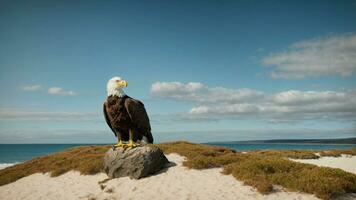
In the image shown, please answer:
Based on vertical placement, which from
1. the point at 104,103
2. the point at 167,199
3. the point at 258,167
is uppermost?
the point at 104,103

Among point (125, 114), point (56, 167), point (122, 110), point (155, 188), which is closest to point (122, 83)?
point (122, 110)

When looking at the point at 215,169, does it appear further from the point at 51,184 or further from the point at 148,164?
the point at 51,184

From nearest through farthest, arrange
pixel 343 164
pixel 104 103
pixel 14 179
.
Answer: pixel 104 103 → pixel 14 179 → pixel 343 164

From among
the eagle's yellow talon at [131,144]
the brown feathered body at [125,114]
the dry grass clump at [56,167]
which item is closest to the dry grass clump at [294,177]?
the eagle's yellow talon at [131,144]

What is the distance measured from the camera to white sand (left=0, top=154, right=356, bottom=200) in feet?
40.0

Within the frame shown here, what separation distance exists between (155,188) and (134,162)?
6.24 feet

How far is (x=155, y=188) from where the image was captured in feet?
43.8

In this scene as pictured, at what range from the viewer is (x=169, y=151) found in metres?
19.9

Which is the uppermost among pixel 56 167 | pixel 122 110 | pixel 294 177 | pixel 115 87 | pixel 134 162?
pixel 115 87

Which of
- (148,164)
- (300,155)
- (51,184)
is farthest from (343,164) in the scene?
(51,184)

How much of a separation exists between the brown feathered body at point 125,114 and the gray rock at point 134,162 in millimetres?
1463

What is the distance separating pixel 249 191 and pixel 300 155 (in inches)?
764

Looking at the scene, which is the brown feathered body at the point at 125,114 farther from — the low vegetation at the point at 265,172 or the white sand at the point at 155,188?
the low vegetation at the point at 265,172

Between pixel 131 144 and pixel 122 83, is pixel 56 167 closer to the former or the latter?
pixel 131 144
